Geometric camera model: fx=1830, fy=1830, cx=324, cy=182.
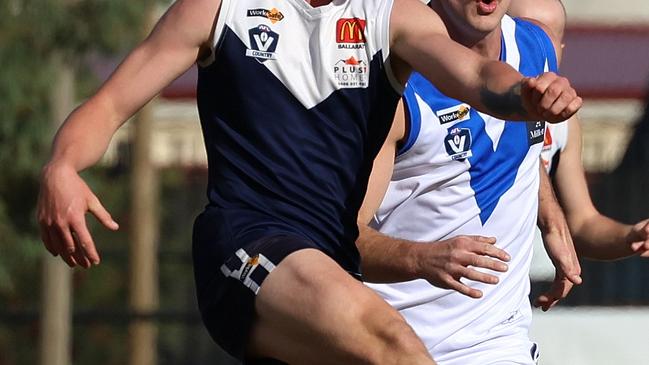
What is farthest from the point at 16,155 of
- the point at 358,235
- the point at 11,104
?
the point at 358,235

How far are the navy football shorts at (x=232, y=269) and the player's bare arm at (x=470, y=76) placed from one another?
0.62 metres

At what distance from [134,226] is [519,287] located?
9410 mm

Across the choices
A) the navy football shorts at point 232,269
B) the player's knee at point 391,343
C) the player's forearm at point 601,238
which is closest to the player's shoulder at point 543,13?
the player's forearm at point 601,238

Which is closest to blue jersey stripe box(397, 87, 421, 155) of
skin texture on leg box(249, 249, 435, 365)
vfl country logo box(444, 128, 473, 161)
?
vfl country logo box(444, 128, 473, 161)

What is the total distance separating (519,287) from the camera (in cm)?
636

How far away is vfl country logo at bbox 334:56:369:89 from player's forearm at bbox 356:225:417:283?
20.4 inches

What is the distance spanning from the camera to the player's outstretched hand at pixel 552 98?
4.68 metres

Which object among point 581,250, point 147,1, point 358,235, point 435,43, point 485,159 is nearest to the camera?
point 435,43

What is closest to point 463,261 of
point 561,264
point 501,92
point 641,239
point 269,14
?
point 501,92

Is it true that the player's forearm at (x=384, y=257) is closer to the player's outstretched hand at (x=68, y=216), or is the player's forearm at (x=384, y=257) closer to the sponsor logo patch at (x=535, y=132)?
the sponsor logo patch at (x=535, y=132)

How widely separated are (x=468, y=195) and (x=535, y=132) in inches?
13.3

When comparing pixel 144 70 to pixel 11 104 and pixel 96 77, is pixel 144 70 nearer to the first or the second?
pixel 11 104

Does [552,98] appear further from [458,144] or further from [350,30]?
[458,144]

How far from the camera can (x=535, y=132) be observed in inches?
250
